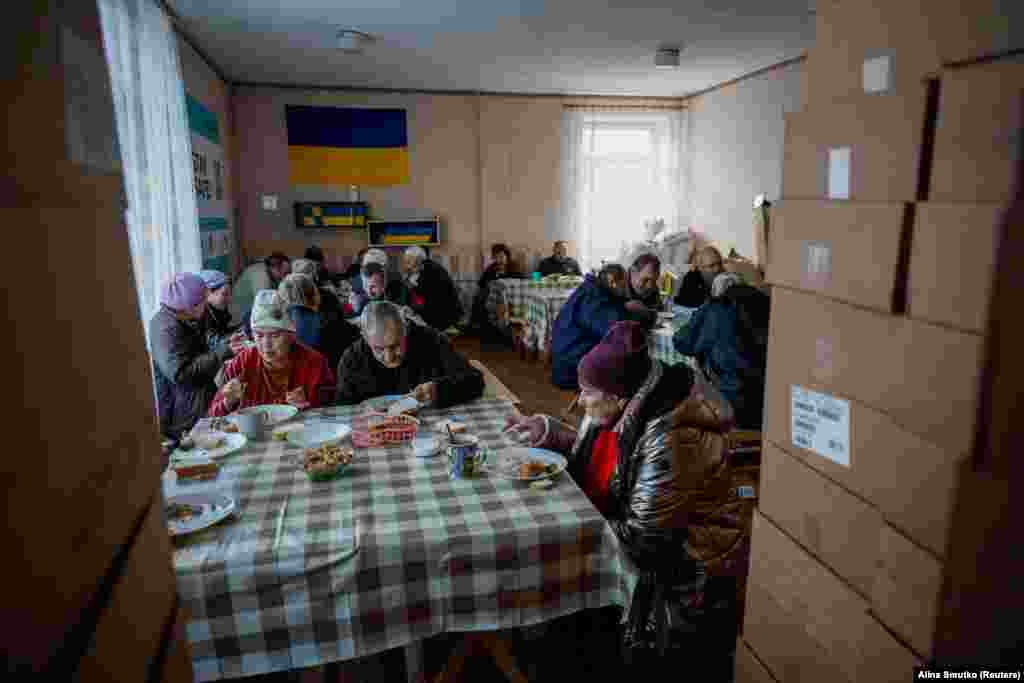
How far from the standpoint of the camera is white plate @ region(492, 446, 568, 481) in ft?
5.52

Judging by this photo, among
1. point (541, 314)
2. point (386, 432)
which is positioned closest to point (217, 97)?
point (541, 314)

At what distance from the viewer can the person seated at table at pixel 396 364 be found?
2.49m

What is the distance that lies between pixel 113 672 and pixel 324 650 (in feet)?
3.21

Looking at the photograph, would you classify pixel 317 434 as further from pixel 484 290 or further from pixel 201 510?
pixel 484 290

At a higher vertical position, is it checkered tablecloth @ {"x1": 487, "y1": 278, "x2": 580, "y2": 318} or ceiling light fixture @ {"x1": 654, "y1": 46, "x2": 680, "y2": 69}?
ceiling light fixture @ {"x1": 654, "y1": 46, "x2": 680, "y2": 69}

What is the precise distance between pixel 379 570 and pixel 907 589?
994 millimetres

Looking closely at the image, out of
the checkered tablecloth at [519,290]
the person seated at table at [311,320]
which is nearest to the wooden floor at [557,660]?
the person seated at table at [311,320]

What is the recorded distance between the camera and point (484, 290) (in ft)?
24.0

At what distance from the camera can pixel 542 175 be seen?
25.5 feet

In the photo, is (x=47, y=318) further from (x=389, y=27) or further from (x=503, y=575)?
(x=389, y=27)

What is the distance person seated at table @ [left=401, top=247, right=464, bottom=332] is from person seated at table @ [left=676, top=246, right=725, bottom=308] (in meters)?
2.05

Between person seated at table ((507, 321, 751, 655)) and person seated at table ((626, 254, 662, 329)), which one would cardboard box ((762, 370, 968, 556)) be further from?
person seated at table ((626, 254, 662, 329))

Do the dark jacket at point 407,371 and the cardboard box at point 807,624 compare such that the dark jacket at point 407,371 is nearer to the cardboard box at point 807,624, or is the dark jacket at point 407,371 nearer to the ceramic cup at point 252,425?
the ceramic cup at point 252,425

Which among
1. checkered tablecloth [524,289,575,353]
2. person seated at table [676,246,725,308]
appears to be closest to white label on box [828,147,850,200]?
person seated at table [676,246,725,308]
